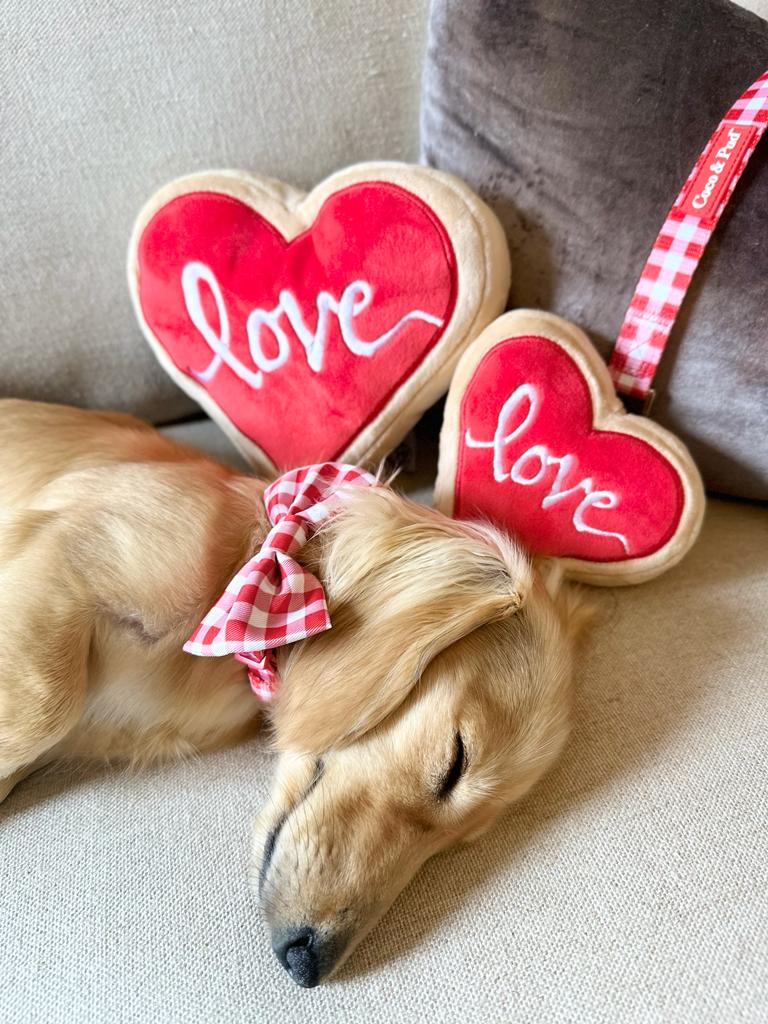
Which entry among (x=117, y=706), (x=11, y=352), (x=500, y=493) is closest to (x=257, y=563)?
(x=117, y=706)

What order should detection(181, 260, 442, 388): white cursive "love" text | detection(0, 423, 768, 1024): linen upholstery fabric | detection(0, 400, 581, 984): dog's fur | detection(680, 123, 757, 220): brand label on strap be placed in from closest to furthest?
1. detection(0, 423, 768, 1024): linen upholstery fabric
2. detection(0, 400, 581, 984): dog's fur
3. detection(680, 123, 757, 220): brand label on strap
4. detection(181, 260, 442, 388): white cursive "love" text

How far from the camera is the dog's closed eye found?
112 cm

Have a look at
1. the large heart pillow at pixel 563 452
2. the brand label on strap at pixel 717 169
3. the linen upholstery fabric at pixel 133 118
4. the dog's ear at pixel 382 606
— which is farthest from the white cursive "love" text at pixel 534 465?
the linen upholstery fabric at pixel 133 118

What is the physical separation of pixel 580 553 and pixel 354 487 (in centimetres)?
43

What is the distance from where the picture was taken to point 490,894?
1070 mm

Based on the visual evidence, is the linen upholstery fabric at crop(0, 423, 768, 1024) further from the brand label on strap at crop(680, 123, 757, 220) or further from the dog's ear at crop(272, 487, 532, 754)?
the brand label on strap at crop(680, 123, 757, 220)

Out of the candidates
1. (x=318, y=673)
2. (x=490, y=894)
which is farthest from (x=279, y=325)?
(x=490, y=894)

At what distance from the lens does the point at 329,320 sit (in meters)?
1.40

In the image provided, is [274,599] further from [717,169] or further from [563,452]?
[717,169]

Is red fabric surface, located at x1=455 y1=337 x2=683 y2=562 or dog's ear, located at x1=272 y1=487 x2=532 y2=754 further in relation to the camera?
red fabric surface, located at x1=455 y1=337 x2=683 y2=562

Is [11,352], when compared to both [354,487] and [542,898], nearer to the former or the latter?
[354,487]

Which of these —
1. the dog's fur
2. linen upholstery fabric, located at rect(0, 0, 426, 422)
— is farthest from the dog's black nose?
linen upholstery fabric, located at rect(0, 0, 426, 422)

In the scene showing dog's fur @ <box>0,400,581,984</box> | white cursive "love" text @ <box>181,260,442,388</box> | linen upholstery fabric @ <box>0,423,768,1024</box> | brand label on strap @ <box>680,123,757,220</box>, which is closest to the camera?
linen upholstery fabric @ <box>0,423,768,1024</box>

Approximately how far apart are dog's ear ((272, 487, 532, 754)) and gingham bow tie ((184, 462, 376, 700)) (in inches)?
1.4
